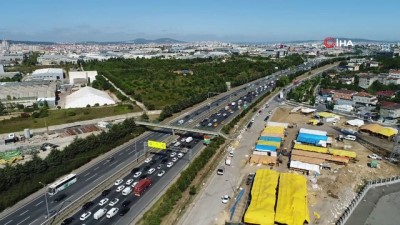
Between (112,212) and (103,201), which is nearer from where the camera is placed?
(112,212)

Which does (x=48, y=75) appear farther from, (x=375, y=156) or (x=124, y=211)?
(x=375, y=156)

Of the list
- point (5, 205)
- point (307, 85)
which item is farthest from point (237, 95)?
point (5, 205)

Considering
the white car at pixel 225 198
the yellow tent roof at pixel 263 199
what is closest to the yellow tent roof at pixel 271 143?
the yellow tent roof at pixel 263 199

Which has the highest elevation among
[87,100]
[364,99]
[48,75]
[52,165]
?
[48,75]

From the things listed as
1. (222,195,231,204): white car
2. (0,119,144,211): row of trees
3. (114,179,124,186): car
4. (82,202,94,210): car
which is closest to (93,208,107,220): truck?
(82,202,94,210): car

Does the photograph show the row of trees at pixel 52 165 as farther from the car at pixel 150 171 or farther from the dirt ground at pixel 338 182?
the dirt ground at pixel 338 182

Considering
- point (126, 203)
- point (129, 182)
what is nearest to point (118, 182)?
point (129, 182)
